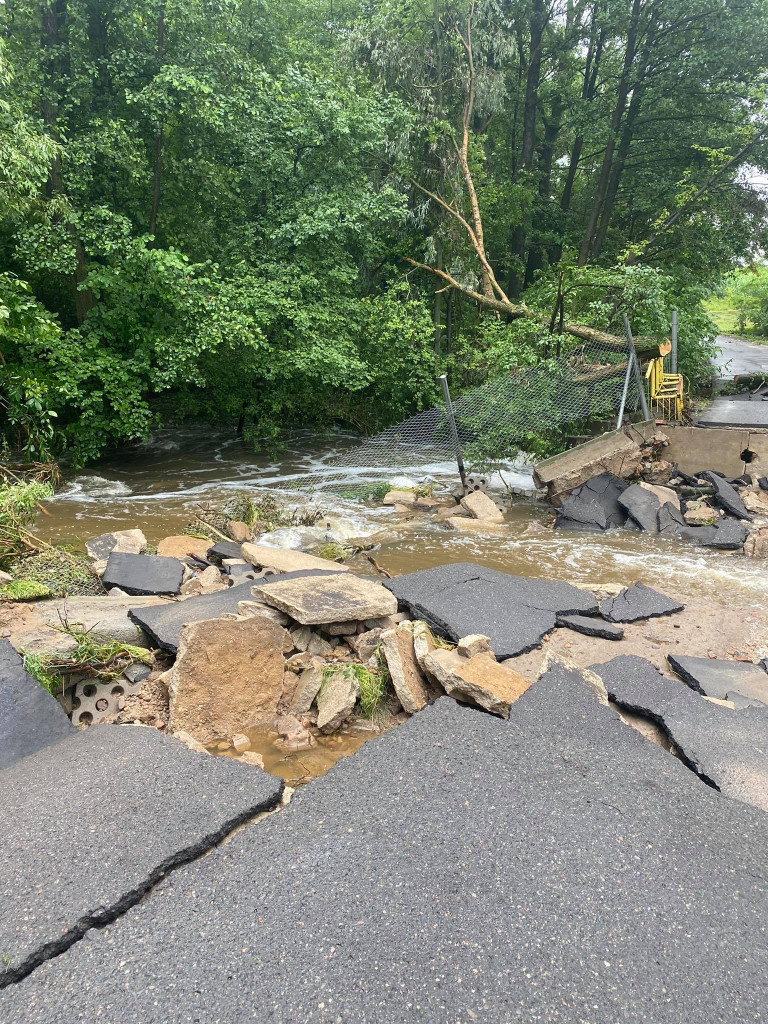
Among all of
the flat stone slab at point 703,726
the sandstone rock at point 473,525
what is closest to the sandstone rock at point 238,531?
the sandstone rock at point 473,525

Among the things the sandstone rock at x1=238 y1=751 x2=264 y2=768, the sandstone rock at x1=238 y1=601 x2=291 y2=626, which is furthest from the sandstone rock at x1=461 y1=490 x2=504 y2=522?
the sandstone rock at x1=238 y1=751 x2=264 y2=768

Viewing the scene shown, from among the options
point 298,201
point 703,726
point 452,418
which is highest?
point 298,201

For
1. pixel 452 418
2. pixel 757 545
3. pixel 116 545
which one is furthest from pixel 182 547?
pixel 757 545

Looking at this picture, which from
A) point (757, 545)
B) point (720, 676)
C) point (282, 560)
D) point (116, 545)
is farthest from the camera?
point (757, 545)

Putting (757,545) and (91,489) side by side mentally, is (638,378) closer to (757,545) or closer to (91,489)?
(757,545)

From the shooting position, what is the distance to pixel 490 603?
17.7ft

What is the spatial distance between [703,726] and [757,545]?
5085mm

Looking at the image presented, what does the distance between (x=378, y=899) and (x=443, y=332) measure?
1737cm

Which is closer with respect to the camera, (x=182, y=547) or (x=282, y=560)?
(x=282, y=560)

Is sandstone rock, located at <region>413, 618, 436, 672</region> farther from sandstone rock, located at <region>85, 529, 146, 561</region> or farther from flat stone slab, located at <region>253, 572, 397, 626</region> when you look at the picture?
sandstone rock, located at <region>85, 529, 146, 561</region>

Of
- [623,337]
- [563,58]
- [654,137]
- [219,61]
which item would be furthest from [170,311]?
[563,58]

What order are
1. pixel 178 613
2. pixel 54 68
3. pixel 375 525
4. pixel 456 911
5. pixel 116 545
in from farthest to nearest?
1. pixel 54 68
2. pixel 375 525
3. pixel 116 545
4. pixel 178 613
5. pixel 456 911

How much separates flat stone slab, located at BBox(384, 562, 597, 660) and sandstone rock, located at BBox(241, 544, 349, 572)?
893mm

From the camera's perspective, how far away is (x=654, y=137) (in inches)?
795
